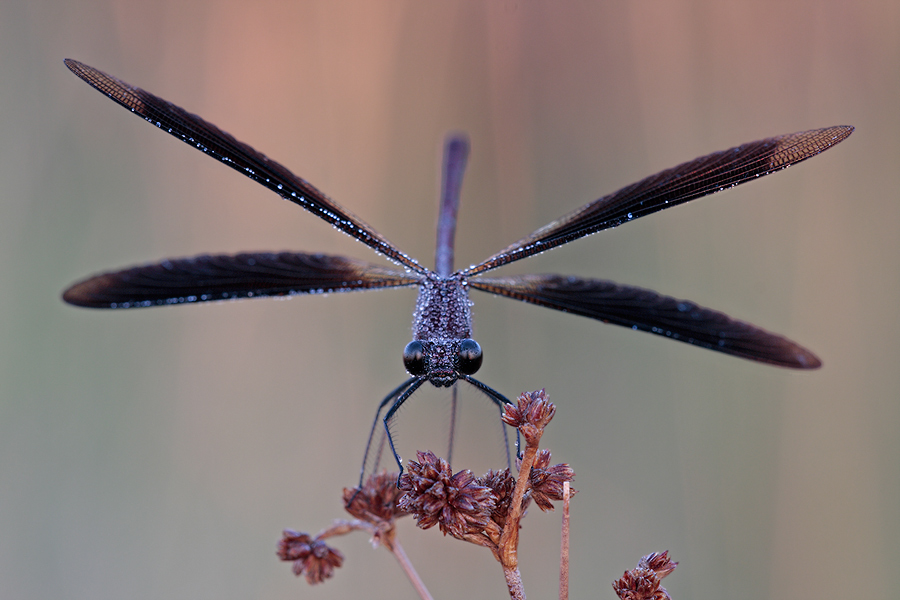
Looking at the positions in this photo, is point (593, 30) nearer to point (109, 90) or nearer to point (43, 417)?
point (109, 90)

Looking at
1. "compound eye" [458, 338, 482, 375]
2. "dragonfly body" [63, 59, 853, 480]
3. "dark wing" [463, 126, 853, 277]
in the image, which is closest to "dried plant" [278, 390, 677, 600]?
"dragonfly body" [63, 59, 853, 480]

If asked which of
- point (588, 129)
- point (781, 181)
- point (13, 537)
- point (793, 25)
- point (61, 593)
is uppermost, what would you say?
point (793, 25)

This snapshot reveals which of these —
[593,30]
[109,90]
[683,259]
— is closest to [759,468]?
[683,259]

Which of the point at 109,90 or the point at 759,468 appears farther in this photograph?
the point at 759,468

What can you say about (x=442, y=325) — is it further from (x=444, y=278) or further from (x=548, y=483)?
(x=548, y=483)

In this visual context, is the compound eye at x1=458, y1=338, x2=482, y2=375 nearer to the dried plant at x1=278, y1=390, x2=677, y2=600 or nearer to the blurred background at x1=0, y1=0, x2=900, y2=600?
the dried plant at x1=278, y1=390, x2=677, y2=600

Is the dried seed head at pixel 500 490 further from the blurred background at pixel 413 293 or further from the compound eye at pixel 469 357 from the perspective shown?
the blurred background at pixel 413 293
